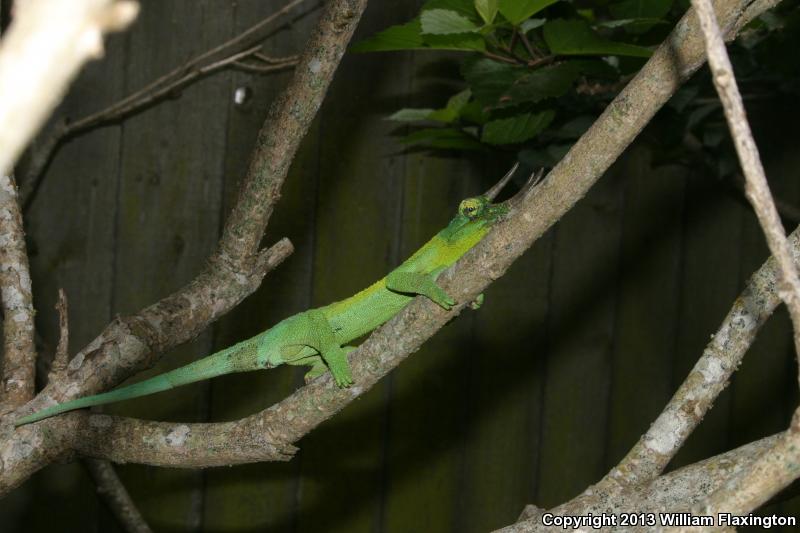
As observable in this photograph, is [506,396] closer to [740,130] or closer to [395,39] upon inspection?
[395,39]

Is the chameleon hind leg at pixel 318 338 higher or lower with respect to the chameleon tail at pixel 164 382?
higher

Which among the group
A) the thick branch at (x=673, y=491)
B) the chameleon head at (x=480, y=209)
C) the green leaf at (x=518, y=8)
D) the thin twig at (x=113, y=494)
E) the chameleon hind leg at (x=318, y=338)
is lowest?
the thick branch at (x=673, y=491)

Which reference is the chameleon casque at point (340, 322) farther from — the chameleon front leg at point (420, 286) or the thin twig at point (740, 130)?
the thin twig at point (740, 130)

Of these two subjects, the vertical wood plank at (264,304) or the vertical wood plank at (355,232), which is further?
the vertical wood plank at (355,232)

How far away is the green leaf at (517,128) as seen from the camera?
2404 mm

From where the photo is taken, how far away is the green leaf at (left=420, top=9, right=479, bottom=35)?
190cm

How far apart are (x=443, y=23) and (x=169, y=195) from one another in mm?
1457

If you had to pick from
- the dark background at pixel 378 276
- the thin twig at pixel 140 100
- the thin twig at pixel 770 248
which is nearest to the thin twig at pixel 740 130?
the thin twig at pixel 770 248

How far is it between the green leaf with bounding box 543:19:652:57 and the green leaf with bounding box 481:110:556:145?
14.2 inches

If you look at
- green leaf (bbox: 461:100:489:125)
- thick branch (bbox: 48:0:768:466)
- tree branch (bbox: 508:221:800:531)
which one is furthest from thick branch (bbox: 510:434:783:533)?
green leaf (bbox: 461:100:489:125)

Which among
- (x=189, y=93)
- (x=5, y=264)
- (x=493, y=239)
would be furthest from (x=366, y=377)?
(x=189, y=93)

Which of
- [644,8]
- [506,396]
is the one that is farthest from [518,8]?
[506,396]

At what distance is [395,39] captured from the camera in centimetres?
195

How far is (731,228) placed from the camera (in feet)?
12.8
